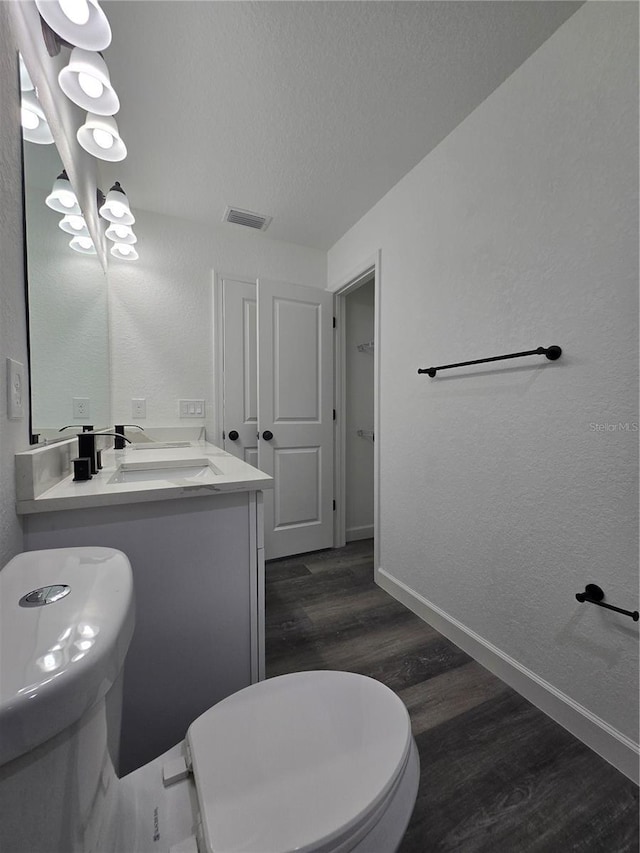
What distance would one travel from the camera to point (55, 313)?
3.63ft

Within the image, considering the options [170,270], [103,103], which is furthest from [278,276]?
[103,103]

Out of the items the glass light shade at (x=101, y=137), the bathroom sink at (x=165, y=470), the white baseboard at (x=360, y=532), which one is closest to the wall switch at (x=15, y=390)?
the bathroom sink at (x=165, y=470)

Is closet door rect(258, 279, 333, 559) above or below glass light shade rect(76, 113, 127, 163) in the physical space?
below

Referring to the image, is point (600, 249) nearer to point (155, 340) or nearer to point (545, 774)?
point (545, 774)

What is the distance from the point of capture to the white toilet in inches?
11.7

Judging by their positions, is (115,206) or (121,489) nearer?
(121,489)

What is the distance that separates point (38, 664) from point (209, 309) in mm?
2286

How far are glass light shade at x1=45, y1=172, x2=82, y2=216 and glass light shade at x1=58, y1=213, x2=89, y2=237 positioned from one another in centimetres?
2

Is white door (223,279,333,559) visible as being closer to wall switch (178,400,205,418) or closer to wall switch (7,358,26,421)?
wall switch (178,400,205,418)

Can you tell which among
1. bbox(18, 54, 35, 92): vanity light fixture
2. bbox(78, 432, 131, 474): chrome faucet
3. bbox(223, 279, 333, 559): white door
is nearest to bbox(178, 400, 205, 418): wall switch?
bbox(223, 279, 333, 559): white door

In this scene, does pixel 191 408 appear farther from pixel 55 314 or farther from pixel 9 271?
pixel 9 271

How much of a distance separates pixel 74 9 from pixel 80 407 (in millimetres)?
1131

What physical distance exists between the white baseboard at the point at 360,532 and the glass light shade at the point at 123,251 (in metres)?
2.34

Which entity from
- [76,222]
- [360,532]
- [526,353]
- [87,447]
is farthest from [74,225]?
[360,532]
